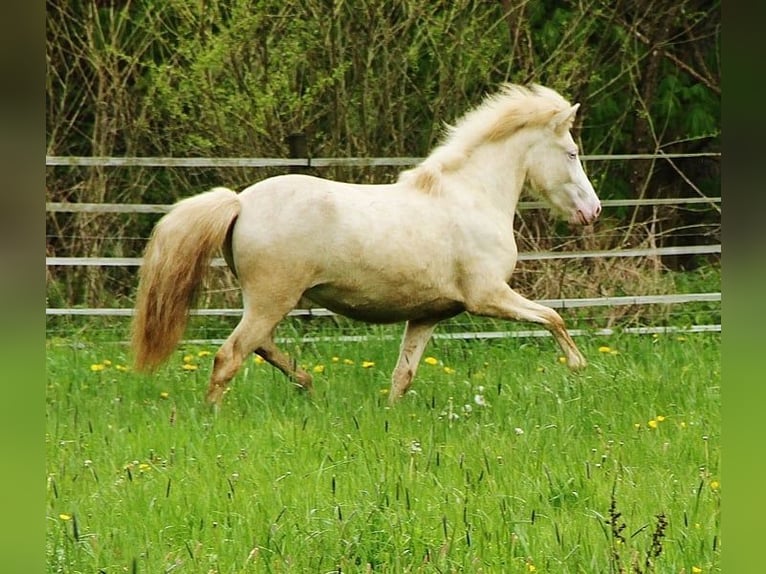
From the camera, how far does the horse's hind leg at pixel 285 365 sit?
20.4ft

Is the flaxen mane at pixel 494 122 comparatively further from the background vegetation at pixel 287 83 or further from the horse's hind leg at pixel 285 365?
the background vegetation at pixel 287 83

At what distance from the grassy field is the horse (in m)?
0.40

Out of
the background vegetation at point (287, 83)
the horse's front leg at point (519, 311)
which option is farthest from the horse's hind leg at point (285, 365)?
the background vegetation at point (287, 83)

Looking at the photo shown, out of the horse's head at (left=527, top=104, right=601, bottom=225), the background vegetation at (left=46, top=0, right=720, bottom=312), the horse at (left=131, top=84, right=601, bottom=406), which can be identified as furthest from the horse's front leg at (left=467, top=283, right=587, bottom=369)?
the background vegetation at (left=46, top=0, right=720, bottom=312)

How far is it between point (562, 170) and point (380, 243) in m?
1.48

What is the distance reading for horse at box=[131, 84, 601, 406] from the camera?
5.85 m

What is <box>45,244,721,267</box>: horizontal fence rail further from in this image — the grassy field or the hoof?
the hoof

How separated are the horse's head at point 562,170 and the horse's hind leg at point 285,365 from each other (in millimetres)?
1912

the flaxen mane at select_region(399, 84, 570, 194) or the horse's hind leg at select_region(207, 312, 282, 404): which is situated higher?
the flaxen mane at select_region(399, 84, 570, 194)

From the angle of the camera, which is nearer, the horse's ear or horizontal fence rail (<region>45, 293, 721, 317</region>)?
the horse's ear

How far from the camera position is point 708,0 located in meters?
12.1

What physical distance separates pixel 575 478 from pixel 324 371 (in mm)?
3050

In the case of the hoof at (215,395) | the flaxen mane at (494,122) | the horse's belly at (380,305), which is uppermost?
the flaxen mane at (494,122)

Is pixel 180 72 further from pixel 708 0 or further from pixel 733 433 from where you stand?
pixel 733 433
